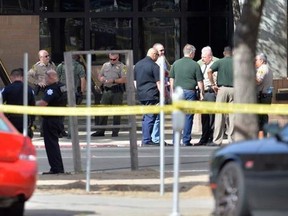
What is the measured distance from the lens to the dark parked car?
27.3 feet

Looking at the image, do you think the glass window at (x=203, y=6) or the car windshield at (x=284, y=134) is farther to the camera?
the glass window at (x=203, y=6)

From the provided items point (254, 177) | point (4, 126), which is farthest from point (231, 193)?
point (4, 126)

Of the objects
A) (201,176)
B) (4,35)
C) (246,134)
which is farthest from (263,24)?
(246,134)

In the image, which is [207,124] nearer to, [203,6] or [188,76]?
[188,76]

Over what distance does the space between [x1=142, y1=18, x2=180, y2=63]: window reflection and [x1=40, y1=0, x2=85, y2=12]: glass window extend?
2036 mm

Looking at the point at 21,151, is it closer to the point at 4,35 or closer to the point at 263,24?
the point at 263,24

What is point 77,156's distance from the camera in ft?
44.7

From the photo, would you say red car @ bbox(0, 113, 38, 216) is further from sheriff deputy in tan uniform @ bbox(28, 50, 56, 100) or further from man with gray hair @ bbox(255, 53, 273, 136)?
sheriff deputy in tan uniform @ bbox(28, 50, 56, 100)

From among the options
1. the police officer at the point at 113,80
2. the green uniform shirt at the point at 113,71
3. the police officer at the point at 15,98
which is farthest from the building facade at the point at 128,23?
the police officer at the point at 15,98

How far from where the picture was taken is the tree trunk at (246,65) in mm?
11117

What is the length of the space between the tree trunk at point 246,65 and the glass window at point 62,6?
1581 cm

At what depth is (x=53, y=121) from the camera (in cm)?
1355

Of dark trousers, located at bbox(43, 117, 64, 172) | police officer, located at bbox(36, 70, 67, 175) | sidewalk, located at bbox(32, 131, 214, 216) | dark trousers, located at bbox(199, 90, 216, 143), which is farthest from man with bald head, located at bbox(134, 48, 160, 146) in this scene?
dark trousers, located at bbox(43, 117, 64, 172)

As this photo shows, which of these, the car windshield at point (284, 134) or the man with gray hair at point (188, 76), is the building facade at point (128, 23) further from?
the car windshield at point (284, 134)
